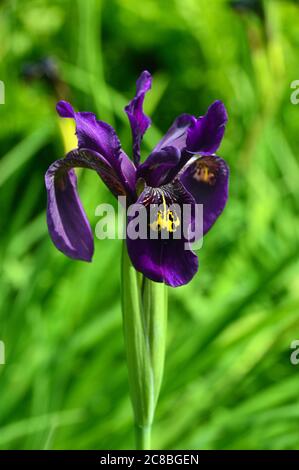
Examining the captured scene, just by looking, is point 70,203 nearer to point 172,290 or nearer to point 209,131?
point 209,131

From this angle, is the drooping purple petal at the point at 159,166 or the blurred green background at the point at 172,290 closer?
the drooping purple petal at the point at 159,166

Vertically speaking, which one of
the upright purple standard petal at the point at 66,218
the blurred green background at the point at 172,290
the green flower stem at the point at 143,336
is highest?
the blurred green background at the point at 172,290

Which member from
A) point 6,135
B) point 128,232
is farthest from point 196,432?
point 6,135

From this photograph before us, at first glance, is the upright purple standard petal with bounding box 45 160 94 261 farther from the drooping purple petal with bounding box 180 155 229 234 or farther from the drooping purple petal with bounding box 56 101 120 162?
the drooping purple petal with bounding box 180 155 229 234

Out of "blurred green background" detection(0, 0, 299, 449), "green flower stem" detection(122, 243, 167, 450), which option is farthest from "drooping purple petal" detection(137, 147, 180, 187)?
"blurred green background" detection(0, 0, 299, 449)

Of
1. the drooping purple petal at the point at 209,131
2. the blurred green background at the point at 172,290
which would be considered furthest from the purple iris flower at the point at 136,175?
the blurred green background at the point at 172,290

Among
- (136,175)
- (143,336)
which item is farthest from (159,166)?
(143,336)

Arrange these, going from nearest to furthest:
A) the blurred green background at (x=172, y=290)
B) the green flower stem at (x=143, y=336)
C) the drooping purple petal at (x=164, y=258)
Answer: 1. the drooping purple petal at (x=164, y=258)
2. the green flower stem at (x=143, y=336)
3. the blurred green background at (x=172, y=290)

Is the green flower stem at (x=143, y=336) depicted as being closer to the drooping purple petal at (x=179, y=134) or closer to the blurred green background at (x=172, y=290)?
the drooping purple petal at (x=179, y=134)
